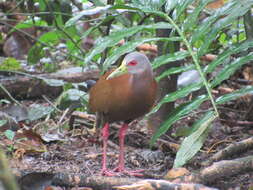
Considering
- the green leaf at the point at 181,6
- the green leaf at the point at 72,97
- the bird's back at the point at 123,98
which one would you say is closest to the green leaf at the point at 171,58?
the green leaf at the point at 181,6

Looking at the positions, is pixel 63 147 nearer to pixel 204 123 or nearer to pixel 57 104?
pixel 57 104

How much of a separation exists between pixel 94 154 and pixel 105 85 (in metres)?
0.73

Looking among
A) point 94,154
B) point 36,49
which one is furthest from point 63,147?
point 36,49

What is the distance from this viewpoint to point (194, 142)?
2785mm

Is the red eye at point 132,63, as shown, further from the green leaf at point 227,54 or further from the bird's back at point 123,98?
the green leaf at point 227,54

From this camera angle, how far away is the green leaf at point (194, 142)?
107 inches

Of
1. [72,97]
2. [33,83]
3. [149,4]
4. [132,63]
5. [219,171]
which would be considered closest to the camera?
[219,171]

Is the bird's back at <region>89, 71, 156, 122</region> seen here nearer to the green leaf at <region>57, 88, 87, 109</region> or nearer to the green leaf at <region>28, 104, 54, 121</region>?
the green leaf at <region>57, 88, 87, 109</region>

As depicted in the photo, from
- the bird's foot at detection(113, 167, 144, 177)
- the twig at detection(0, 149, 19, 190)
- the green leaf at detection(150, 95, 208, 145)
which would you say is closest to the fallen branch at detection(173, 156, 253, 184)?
the green leaf at detection(150, 95, 208, 145)

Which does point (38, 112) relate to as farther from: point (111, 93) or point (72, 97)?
point (111, 93)

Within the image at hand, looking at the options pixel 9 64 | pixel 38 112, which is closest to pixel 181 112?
pixel 38 112

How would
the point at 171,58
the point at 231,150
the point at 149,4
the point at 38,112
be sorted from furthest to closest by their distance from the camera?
the point at 38,112 < the point at 231,150 < the point at 149,4 < the point at 171,58

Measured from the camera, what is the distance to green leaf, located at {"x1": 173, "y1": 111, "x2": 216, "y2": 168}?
107 inches

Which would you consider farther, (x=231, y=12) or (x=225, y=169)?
(x=231, y=12)
